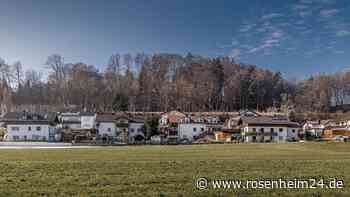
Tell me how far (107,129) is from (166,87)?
38.9 meters

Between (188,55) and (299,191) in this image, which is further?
(188,55)

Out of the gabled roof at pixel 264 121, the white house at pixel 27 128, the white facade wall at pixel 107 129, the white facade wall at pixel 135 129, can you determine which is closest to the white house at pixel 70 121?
the white facade wall at pixel 107 129

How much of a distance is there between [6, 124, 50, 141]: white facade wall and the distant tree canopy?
3340 centimetres

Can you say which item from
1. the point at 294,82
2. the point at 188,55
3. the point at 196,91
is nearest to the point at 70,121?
the point at 196,91

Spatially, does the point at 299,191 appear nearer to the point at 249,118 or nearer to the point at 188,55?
the point at 249,118

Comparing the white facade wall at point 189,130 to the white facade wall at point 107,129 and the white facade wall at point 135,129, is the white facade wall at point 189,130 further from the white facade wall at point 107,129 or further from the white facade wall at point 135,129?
the white facade wall at point 107,129

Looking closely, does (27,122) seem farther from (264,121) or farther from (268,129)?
(268,129)

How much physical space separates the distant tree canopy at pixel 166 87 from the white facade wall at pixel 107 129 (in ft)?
80.1

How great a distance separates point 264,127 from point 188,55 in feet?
198

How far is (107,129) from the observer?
9006 centimetres

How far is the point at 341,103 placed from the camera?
14188 cm

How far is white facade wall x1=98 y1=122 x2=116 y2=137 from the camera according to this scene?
3538 inches

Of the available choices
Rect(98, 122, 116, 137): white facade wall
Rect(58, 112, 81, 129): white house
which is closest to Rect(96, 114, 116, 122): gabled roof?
Rect(98, 122, 116, 137): white facade wall

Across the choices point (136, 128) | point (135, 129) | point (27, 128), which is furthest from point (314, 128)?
point (27, 128)
